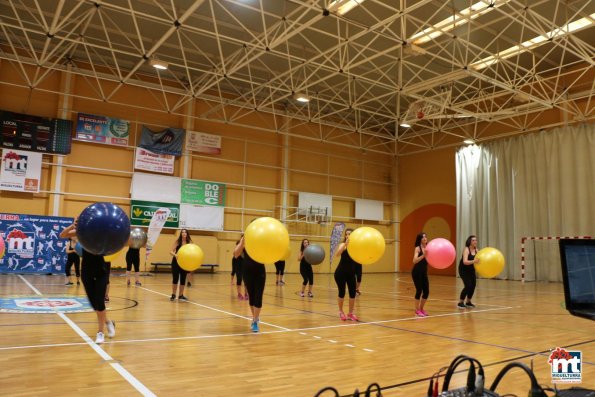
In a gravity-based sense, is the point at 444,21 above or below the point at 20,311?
above

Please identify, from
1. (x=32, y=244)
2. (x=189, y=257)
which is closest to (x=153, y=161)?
(x=32, y=244)

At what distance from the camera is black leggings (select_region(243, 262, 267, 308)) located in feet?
20.5

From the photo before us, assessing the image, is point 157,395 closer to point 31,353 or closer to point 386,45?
point 31,353

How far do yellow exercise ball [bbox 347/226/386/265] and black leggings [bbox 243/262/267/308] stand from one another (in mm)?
1653

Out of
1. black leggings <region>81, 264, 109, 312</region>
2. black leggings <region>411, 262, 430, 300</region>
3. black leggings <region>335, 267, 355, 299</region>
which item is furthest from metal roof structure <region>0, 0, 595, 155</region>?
black leggings <region>81, 264, 109, 312</region>

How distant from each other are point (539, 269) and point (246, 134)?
14.0 m

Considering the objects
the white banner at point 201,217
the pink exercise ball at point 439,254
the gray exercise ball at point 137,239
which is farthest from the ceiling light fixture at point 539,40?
the white banner at point 201,217

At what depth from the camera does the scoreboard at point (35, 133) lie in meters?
16.2

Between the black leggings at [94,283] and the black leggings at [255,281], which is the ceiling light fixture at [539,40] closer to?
the black leggings at [255,281]

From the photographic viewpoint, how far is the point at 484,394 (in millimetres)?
1837

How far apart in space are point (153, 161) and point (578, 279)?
18638mm

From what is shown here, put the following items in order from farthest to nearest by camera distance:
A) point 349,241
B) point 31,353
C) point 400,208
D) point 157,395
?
point 400,208 → point 349,241 → point 31,353 → point 157,395

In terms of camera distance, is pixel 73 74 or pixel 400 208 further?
pixel 400 208

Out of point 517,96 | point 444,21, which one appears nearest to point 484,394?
point 444,21
